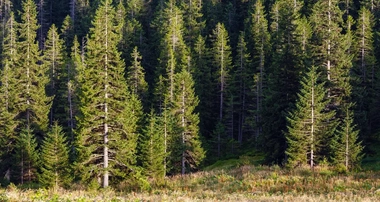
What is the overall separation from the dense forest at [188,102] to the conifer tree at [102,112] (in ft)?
0.26

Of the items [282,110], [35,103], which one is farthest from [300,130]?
[35,103]

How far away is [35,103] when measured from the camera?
48375 mm

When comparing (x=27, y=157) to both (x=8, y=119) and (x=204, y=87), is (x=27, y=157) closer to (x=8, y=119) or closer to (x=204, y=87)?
(x=8, y=119)

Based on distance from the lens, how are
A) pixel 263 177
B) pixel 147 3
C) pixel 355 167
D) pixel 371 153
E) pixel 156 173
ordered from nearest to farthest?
pixel 263 177 → pixel 355 167 → pixel 156 173 → pixel 371 153 → pixel 147 3

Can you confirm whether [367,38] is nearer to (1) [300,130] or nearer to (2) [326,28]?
(2) [326,28]

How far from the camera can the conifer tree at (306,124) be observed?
104 feet

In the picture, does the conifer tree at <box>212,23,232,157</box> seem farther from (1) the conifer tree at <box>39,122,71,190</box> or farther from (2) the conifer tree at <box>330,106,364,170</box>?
(2) the conifer tree at <box>330,106,364,170</box>

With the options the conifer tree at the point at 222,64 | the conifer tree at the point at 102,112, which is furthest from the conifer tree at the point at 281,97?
the conifer tree at the point at 222,64

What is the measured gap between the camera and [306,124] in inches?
1286

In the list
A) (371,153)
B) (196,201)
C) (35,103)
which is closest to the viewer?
(196,201)

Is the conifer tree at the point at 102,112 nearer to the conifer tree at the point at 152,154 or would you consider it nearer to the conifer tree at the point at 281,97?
the conifer tree at the point at 152,154

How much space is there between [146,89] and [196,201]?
137 ft

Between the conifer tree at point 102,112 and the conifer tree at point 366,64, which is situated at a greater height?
the conifer tree at point 366,64

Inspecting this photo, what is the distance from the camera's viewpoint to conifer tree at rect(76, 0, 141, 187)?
27.2 m
